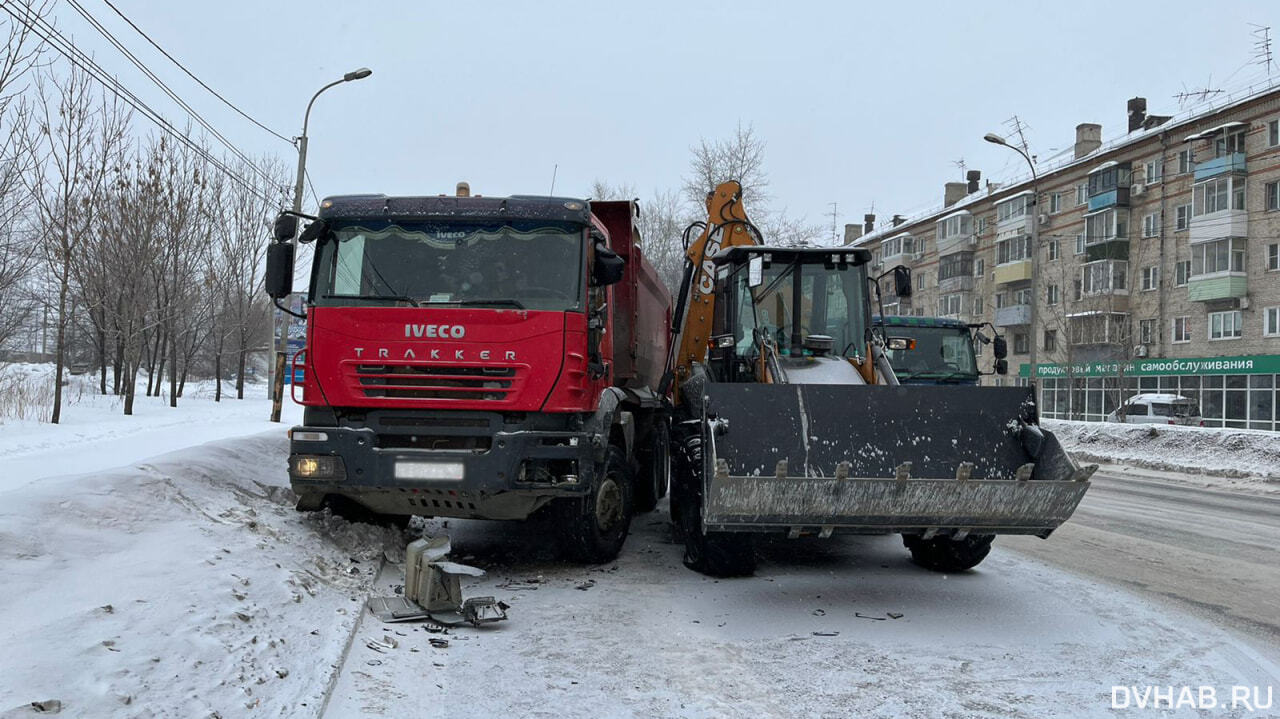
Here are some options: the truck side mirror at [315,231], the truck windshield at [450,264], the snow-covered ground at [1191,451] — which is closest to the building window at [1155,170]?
the snow-covered ground at [1191,451]

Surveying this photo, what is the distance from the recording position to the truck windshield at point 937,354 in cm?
1342

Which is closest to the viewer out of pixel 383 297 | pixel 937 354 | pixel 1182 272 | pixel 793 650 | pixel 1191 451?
pixel 793 650

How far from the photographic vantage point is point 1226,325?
1467 inches

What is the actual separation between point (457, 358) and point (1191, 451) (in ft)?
62.5

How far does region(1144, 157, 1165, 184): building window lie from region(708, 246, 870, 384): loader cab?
127ft

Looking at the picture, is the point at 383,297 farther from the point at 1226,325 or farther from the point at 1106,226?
the point at 1106,226

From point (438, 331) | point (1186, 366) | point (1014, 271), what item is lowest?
point (438, 331)

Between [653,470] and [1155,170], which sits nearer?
[653,470]

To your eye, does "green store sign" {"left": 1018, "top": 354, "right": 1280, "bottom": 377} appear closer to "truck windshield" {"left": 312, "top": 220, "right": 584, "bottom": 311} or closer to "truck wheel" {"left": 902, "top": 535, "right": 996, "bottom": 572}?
"truck wheel" {"left": 902, "top": 535, "right": 996, "bottom": 572}

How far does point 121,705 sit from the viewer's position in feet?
11.5

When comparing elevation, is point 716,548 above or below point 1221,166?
below

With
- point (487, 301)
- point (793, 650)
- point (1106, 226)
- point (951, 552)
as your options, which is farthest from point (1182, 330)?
point (793, 650)

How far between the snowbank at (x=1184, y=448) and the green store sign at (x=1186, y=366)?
32.2 feet

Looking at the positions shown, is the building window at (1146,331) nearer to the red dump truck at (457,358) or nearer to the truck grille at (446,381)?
the red dump truck at (457,358)
